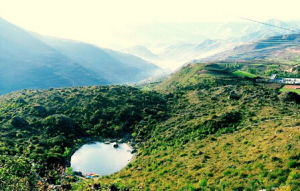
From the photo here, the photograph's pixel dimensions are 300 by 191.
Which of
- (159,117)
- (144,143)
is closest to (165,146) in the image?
(144,143)

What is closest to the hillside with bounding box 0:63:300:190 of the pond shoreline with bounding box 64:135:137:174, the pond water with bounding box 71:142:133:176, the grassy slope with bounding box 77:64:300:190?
the grassy slope with bounding box 77:64:300:190

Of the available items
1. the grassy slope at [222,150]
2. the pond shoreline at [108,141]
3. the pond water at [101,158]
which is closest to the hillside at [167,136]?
the grassy slope at [222,150]

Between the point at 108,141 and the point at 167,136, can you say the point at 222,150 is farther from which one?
the point at 108,141

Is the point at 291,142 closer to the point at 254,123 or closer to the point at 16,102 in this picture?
the point at 254,123

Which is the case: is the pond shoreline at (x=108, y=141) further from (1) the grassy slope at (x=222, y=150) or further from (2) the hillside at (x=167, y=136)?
(1) the grassy slope at (x=222, y=150)

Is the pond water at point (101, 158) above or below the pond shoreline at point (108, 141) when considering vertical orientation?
below

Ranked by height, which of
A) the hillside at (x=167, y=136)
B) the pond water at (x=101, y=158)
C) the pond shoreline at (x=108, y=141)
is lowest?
the pond water at (x=101, y=158)

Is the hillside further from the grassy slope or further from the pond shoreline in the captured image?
the pond shoreline
